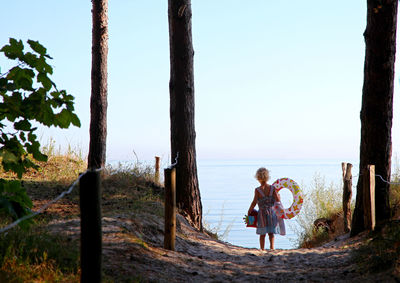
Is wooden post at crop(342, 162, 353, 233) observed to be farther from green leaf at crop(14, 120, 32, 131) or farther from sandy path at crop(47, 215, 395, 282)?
green leaf at crop(14, 120, 32, 131)

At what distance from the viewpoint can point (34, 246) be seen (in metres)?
5.13

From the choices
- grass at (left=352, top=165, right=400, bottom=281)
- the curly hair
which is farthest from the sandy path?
the curly hair

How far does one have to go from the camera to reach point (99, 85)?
12062mm

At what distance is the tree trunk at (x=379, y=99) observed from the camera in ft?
28.3

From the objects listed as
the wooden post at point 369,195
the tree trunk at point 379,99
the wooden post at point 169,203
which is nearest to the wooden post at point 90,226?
the wooden post at point 169,203

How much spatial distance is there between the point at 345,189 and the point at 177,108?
4.18 metres

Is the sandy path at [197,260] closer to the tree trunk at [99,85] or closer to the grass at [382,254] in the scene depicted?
the grass at [382,254]

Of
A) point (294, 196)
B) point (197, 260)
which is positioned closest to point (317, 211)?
point (294, 196)

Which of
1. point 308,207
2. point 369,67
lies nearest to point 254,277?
point 369,67

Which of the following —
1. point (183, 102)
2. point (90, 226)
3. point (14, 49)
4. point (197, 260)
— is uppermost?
point (183, 102)

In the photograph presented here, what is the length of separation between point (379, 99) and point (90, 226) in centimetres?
667

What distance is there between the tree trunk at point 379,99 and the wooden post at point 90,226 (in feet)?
21.2

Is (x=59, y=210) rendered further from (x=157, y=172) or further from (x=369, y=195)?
(x=369, y=195)

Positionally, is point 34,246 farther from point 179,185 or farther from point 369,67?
point 369,67
